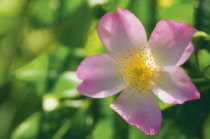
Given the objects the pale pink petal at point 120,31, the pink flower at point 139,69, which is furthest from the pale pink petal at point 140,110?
the pale pink petal at point 120,31

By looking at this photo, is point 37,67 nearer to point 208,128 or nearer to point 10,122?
point 10,122

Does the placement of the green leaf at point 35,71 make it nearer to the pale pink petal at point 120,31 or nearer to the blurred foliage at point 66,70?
the blurred foliage at point 66,70

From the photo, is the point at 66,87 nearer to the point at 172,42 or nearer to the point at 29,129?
the point at 29,129

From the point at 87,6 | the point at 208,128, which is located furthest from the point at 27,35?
the point at 208,128

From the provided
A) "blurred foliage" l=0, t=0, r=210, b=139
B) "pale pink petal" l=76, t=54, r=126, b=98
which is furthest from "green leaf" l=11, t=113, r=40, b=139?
"pale pink petal" l=76, t=54, r=126, b=98

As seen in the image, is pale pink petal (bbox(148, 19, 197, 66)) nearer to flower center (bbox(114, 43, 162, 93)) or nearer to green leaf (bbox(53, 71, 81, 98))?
flower center (bbox(114, 43, 162, 93))

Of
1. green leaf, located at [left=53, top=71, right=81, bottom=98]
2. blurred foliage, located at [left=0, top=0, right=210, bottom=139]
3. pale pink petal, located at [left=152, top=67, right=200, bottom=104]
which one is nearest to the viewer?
pale pink petal, located at [left=152, top=67, right=200, bottom=104]

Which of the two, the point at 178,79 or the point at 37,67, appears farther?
the point at 37,67
